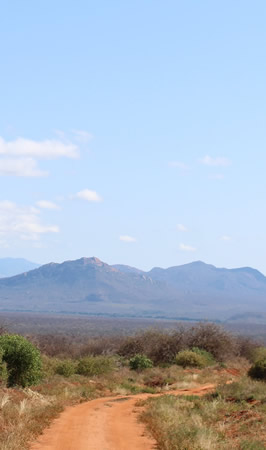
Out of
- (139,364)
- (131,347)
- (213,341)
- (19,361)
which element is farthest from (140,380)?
(131,347)

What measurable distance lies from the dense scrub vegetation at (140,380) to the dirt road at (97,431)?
0.46m

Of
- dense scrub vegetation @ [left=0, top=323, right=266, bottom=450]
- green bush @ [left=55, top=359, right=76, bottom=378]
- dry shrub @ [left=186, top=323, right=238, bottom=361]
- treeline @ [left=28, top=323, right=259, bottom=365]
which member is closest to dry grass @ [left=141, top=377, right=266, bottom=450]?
dense scrub vegetation @ [left=0, top=323, right=266, bottom=450]

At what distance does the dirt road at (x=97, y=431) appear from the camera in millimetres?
14883

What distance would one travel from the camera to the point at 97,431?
17.2 metres

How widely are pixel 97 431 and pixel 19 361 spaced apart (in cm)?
1004

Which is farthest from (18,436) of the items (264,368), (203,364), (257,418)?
(203,364)

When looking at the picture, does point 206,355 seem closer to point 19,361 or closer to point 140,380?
point 140,380

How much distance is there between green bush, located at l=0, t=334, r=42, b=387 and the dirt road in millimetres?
3768

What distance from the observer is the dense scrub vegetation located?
16.7 m

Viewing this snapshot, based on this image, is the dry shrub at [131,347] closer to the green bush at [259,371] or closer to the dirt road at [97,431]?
the green bush at [259,371]

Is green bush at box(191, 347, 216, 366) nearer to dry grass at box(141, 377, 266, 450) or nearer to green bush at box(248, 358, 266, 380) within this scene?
green bush at box(248, 358, 266, 380)

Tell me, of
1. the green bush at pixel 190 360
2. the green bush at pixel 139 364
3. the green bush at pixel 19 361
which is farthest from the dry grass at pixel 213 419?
the green bush at pixel 190 360

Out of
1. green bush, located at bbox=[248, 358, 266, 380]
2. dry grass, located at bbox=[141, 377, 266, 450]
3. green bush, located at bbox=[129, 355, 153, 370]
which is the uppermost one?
green bush, located at bbox=[248, 358, 266, 380]

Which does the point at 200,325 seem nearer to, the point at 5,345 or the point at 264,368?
the point at 264,368
